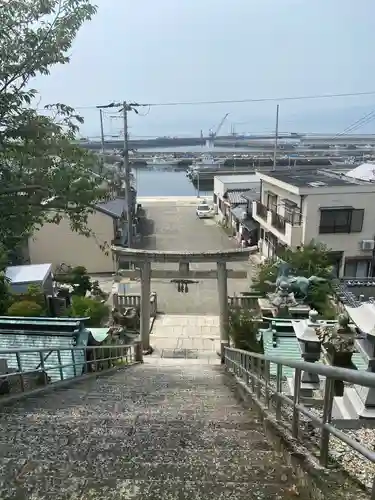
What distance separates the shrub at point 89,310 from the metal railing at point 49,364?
2.78 meters

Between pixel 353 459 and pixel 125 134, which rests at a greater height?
pixel 125 134

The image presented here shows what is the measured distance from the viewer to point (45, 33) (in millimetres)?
4676

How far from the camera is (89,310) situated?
15453 mm

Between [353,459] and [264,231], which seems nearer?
[353,459]

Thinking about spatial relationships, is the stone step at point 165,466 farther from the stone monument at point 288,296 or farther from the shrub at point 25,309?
the stone monument at point 288,296

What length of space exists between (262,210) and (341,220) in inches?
249

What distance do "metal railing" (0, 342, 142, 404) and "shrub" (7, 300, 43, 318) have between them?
3.36 m

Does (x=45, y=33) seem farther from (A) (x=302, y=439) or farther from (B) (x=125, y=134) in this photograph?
(B) (x=125, y=134)

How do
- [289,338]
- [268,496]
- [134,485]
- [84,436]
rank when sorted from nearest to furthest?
1. [268,496]
2. [134,485]
3. [84,436]
4. [289,338]

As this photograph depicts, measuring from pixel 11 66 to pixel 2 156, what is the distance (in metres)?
0.97

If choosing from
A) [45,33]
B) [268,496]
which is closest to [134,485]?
[268,496]

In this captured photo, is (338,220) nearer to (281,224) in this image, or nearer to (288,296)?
(281,224)

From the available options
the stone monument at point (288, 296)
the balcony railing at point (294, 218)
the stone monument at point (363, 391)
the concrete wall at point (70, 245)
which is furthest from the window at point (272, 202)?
the stone monument at point (363, 391)

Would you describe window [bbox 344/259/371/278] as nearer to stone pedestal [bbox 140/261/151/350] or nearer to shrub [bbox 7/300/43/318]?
stone pedestal [bbox 140/261/151/350]
